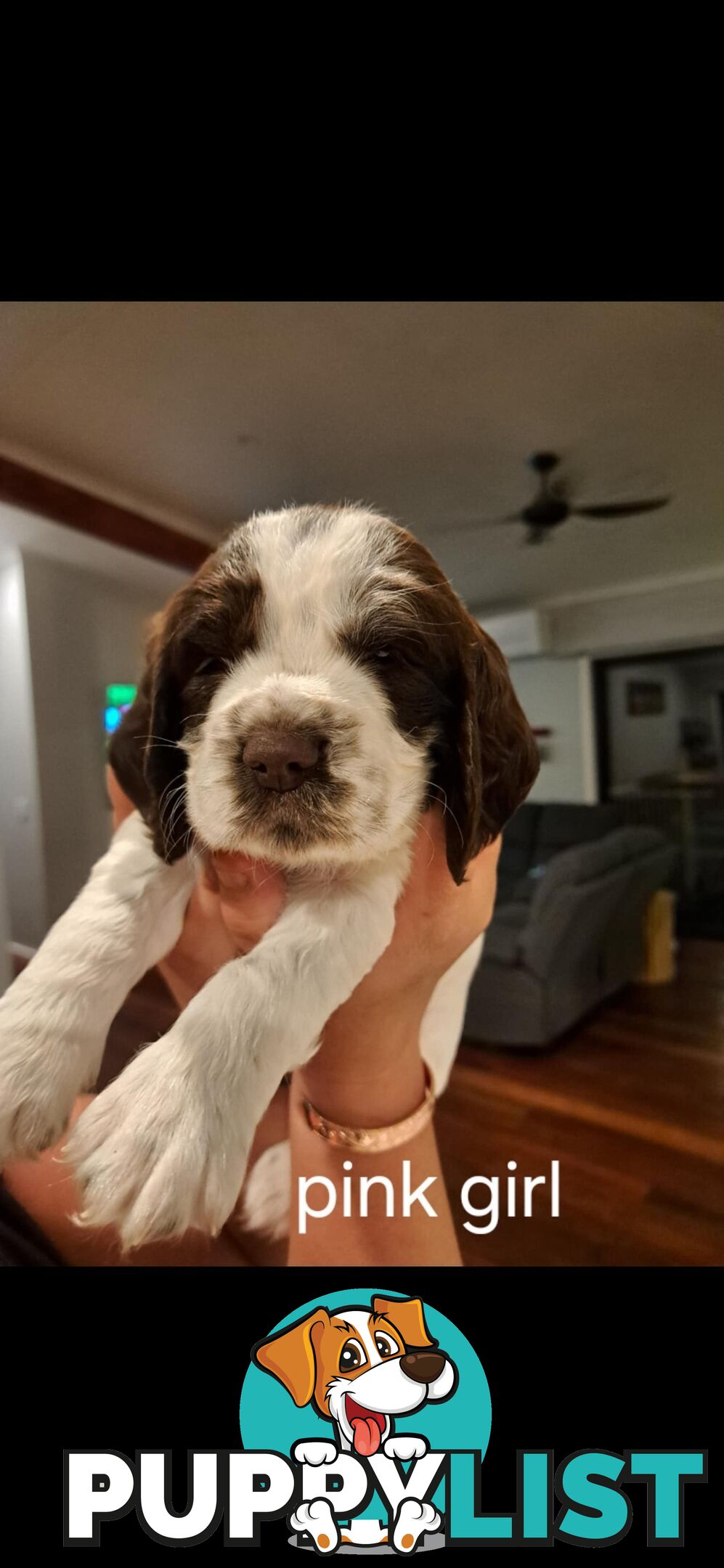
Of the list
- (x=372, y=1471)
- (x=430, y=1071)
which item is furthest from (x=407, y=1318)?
(x=430, y=1071)

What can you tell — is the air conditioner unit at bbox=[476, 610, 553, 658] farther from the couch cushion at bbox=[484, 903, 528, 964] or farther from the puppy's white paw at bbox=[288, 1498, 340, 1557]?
the puppy's white paw at bbox=[288, 1498, 340, 1557]

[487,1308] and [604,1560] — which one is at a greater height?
[487,1308]

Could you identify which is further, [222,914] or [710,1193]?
[710,1193]

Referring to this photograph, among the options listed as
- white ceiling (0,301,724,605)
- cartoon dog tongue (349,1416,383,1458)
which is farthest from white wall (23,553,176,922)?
cartoon dog tongue (349,1416,383,1458)

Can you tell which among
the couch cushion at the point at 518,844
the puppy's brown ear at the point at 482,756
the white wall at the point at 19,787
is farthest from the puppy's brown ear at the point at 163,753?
the couch cushion at the point at 518,844

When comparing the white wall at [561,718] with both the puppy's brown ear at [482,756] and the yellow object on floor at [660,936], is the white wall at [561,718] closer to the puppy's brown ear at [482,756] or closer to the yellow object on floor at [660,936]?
the puppy's brown ear at [482,756]

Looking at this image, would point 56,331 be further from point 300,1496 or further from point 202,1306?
point 300,1496
